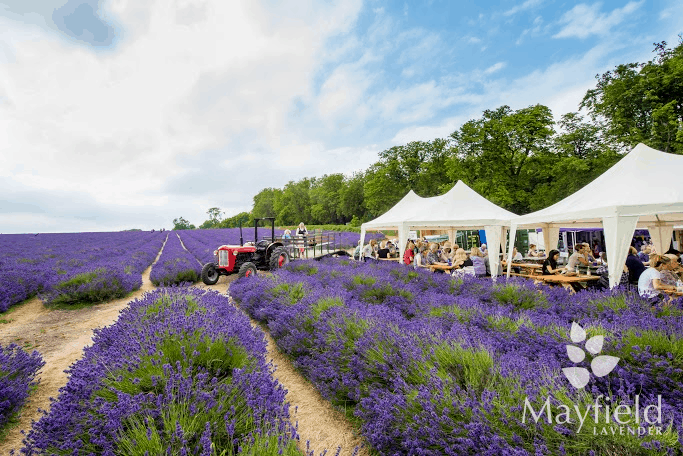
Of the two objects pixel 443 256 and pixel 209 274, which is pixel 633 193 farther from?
pixel 209 274

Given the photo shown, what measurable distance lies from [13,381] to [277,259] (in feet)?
22.7

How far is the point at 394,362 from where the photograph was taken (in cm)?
257

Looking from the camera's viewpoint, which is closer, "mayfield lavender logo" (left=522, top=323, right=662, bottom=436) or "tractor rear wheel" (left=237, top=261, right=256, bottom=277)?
"mayfield lavender logo" (left=522, top=323, right=662, bottom=436)

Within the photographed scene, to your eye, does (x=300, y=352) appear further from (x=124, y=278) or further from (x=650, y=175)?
(x=650, y=175)

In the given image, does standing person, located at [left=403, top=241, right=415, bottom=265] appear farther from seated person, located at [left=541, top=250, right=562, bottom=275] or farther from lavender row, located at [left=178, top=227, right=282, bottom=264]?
lavender row, located at [left=178, top=227, right=282, bottom=264]

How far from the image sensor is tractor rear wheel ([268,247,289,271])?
962 centimetres

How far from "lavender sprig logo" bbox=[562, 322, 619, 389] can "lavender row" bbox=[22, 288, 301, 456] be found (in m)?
1.90

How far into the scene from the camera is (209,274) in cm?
906

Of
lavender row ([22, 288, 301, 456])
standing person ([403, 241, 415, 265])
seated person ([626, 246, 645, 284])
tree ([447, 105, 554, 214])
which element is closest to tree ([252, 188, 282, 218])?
tree ([447, 105, 554, 214])

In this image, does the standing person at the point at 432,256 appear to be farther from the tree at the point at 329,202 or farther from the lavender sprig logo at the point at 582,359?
the tree at the point at 329,202

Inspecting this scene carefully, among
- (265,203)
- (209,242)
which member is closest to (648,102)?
(209,242)

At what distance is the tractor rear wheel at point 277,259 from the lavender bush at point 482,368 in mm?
5018

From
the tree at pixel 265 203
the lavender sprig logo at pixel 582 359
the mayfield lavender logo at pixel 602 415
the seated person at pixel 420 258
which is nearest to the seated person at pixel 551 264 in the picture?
the seated person at pixel 420 258

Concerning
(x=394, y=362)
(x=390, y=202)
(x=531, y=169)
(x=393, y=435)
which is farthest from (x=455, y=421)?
(x=390, y=202)
